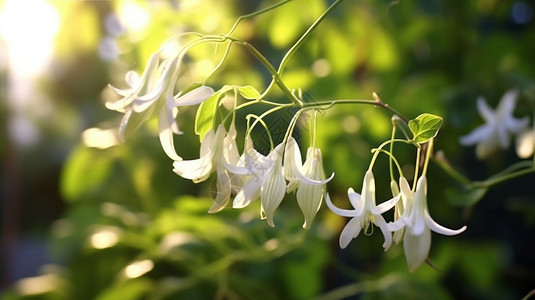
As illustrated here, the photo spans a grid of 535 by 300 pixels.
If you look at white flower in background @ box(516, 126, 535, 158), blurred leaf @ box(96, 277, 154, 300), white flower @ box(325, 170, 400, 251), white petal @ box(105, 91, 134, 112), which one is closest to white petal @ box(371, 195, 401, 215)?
white flower @ box(325, 170, 400, 251)

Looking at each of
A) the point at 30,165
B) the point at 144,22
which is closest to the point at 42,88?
the point at 144,22

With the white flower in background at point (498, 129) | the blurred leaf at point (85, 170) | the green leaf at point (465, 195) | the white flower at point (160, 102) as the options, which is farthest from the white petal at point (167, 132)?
the blurred leaf at point (85, 170)

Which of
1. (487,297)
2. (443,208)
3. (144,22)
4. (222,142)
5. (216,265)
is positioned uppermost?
(144,22)

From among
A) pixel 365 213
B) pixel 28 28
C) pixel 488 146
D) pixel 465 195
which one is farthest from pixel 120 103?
pixel 28 28

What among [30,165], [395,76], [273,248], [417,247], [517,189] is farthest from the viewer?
[30,165]

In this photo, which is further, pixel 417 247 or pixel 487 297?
pixel 487 297

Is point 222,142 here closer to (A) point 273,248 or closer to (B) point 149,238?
(A) point 273,248
